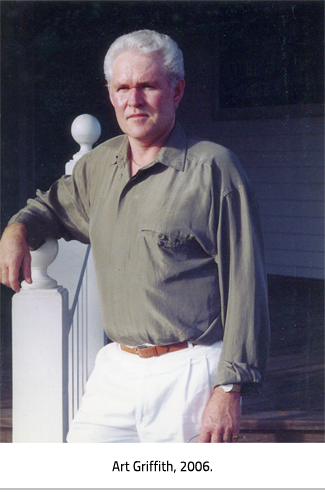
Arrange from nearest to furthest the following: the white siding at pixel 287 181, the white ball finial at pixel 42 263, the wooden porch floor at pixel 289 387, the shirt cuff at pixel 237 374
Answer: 1. the shirt cuff at pixel 237 374
2. the white ball finial at pixel 42 263
3. the wooden porch floor at pixel 289 387
4. the white siding at pixel 287 181

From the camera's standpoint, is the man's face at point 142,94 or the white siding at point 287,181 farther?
the white siding at point 287,181

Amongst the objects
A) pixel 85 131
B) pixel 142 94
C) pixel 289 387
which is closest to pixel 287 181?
pixel 289 387

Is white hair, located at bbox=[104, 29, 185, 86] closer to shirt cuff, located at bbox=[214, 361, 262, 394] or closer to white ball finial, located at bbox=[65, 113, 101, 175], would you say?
white ball finial, located at bbox=[65, 113, 101, 175]

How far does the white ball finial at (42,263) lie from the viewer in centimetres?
195

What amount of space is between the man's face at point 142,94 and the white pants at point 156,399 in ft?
2.23

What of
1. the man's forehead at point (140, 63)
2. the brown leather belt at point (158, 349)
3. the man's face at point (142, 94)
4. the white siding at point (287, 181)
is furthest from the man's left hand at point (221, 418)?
the white siding at point (287, 181)

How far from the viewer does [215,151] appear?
170cm

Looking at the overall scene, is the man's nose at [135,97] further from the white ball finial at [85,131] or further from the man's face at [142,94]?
the white ball finial at [85,131]

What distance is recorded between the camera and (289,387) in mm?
3553

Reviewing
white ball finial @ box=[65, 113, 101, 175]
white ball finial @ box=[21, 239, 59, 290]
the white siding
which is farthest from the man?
the white siding

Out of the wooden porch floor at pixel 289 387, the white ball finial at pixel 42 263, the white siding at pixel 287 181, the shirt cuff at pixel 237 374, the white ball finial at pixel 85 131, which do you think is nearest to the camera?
the shirt cuff at pixel 237 374

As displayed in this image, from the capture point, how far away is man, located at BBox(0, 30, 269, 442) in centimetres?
167

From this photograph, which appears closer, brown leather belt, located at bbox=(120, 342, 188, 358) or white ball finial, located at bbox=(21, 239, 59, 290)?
brown leather belt, located at bbox=(120, 342, 188, 358)

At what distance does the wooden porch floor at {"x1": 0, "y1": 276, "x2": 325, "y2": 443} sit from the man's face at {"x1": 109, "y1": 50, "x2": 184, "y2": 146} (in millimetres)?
853
